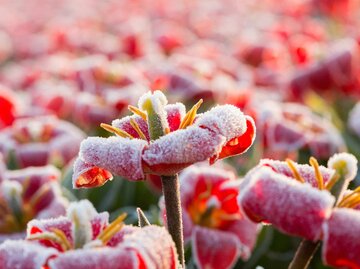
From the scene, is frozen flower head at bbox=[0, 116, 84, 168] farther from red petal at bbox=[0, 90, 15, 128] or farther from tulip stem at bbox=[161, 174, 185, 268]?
tulip stem at bbox=[161, 174, 185, 268]

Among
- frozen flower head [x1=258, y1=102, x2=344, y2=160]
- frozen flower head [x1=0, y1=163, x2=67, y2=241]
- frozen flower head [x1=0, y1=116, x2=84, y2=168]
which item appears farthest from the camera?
frozen flower head [x1=0, y1=116, x2=84, y2=168]

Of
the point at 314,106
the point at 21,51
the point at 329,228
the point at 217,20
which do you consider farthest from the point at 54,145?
the point at 217,20

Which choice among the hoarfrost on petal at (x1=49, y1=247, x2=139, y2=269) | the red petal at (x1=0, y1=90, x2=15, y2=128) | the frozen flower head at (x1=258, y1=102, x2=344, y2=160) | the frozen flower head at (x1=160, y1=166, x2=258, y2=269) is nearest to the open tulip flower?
the hoarfrost on petal at (x1=49, y1=247, x2=139, y2=269)

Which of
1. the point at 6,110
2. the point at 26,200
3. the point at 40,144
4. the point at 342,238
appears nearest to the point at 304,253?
the point at 342,238

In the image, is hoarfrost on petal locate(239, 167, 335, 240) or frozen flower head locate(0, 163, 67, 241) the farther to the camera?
frozen flower head locate(0, 163, 67, 241)

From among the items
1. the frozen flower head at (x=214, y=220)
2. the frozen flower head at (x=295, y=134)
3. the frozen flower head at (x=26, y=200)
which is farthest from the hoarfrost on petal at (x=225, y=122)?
the frozen flower head at (x=295, y=134)

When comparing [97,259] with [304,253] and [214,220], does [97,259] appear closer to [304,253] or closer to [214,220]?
[304,253]

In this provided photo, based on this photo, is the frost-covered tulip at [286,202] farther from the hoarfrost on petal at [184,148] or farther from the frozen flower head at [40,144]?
the frozen flower head at [40,144]

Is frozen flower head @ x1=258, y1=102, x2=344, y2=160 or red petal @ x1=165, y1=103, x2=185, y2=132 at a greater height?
red petal @ x1=165, y1=103, x2=185, y2=132
